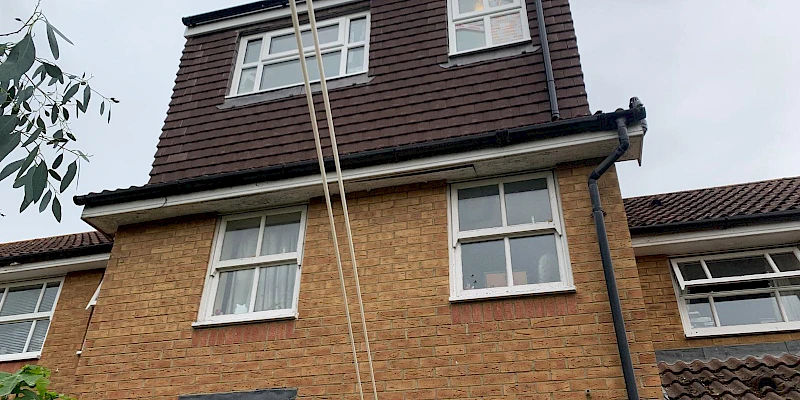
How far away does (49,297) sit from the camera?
8688 mm

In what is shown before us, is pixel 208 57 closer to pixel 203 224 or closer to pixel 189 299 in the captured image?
pixel 203 224

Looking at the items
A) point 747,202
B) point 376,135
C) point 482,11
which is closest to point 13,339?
point 376,135

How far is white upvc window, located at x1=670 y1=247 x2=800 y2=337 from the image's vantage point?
→ 686 cm

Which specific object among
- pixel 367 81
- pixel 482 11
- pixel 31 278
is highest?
pixel 482 11

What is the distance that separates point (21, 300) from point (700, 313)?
9.01 m

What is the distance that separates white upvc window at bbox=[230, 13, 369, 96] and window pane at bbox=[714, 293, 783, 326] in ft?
16.8

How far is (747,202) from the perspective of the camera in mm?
7602

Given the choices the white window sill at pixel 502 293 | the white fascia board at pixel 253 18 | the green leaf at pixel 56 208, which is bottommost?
the green leaf at pixel 56 208

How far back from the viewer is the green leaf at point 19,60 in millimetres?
2795

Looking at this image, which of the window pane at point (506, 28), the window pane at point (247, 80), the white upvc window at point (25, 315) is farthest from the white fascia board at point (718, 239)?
the white upvc window at point (25, 315)

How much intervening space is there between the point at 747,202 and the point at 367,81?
193 inches

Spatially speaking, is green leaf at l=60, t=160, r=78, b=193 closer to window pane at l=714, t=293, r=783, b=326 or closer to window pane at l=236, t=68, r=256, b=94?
window pane at l=236, t=68, r=256, b=94

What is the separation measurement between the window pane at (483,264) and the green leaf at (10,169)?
154 inches

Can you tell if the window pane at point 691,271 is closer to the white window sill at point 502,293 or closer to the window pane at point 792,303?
the window pane at point 792,303
